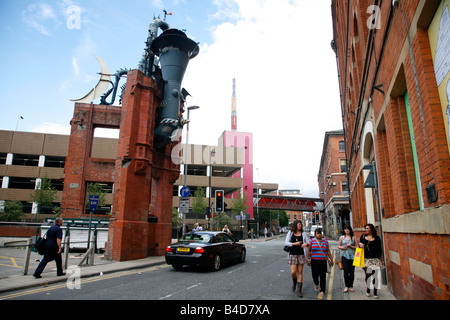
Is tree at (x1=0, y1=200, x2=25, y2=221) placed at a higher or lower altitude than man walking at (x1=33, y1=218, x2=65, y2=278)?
higher

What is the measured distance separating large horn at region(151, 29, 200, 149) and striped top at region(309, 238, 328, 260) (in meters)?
11.2

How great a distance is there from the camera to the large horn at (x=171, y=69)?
1672 cm

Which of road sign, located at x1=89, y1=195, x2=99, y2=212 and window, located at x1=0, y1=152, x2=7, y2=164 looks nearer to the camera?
road sign, located at x1=89, y1=195, x2=99, y2=212

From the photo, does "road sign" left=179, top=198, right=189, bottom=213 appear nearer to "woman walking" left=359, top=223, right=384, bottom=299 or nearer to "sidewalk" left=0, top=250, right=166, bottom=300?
"sidewalk" left=0, top=250, right=166, bottom=300

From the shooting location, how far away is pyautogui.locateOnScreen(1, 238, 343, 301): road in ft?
21.7

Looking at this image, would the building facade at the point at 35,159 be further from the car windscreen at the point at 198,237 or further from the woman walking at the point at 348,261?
the woman walking at the point at 348,261

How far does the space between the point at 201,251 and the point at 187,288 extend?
108 inches

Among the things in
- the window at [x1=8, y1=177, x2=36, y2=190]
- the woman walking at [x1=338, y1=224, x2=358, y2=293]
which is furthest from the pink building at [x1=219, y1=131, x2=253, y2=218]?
the woman walking at [x1=338, y1=224, x2=358, y2=293]

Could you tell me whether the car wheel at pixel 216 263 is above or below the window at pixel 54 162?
below

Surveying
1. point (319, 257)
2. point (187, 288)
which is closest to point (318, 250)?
point (319, 257)

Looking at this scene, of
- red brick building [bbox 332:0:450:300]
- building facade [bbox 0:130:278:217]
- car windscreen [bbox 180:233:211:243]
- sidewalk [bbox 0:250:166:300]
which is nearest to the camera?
red brick building [bbox 332:0:450:300]

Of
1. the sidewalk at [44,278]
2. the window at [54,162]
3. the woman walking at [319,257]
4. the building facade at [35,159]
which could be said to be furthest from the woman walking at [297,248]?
the window at [54,162]

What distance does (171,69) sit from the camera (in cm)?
1712

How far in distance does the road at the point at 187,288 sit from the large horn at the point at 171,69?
27.5ft
